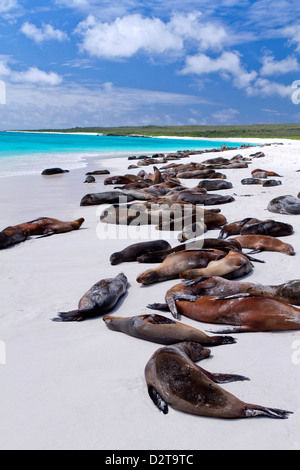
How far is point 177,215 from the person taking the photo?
750 cm

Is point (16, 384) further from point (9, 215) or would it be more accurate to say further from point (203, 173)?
point (203, 173)

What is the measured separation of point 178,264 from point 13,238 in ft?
9.66

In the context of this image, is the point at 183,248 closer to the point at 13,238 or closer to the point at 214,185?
the point at 13,238

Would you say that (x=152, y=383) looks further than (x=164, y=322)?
No

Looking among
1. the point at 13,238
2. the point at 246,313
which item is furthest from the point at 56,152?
the point at 246,313

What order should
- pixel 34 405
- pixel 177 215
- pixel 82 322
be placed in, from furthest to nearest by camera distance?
pixel 177 215 < pixel 82 322 < pixel 34 405

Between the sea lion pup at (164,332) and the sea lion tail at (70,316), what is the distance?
51 cm

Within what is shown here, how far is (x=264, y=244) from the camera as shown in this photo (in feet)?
18.1

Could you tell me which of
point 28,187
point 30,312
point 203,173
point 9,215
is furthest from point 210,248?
point 203,173

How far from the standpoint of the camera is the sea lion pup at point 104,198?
971cm

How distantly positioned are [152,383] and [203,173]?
13288 mm

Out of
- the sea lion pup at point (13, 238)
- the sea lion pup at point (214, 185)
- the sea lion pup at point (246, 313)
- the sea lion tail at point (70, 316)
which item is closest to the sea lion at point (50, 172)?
the sea lion pup at point (214, 185)

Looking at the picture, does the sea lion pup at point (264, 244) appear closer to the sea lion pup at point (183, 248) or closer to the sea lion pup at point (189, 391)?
the sea lion pup at point (183, 248)

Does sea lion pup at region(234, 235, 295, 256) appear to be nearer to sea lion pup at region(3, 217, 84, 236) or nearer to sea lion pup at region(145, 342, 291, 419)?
sea lion pup at region(3, 217, 84, 236)
